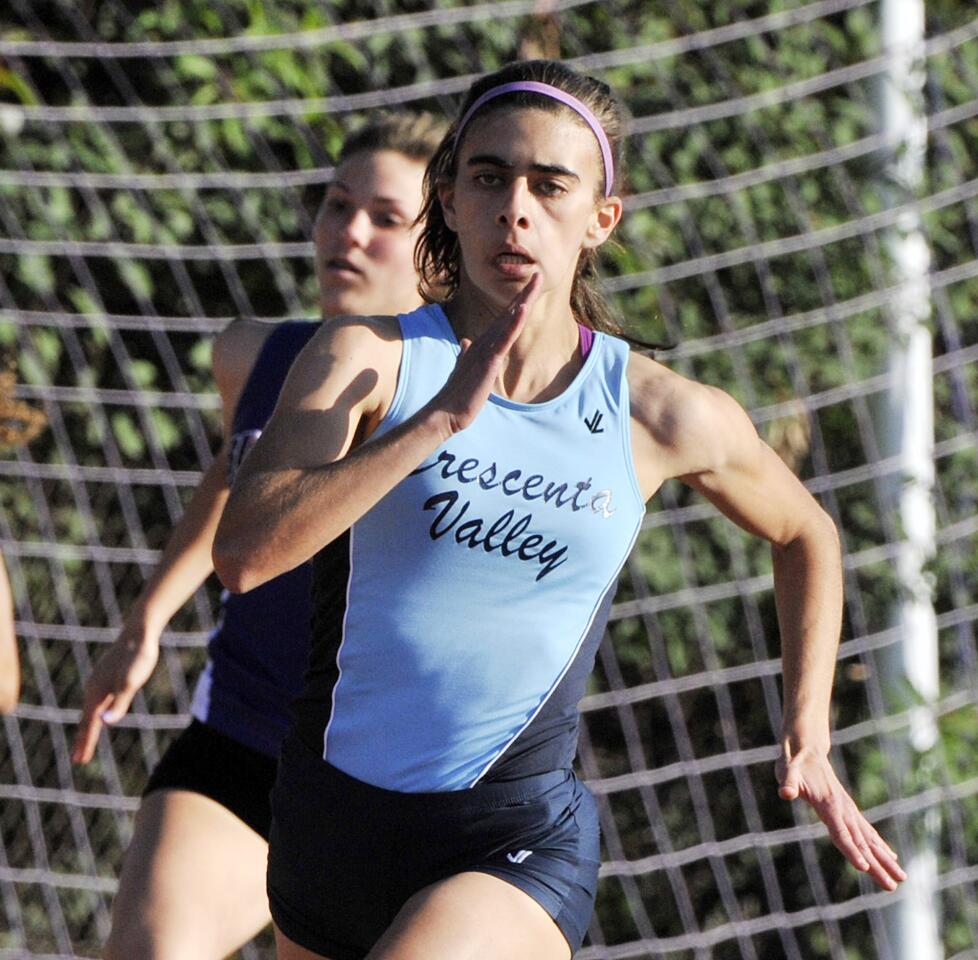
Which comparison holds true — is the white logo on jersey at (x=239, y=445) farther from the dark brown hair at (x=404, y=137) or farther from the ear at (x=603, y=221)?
the ear at (x=603, y=221)

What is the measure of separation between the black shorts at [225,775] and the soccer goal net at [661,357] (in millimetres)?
1942

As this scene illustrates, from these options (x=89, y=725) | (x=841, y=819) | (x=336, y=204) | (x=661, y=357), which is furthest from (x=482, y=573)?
(x=661, y=357)

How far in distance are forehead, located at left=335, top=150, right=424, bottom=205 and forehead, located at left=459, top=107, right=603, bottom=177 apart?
0.95m

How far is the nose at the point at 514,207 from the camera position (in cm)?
235

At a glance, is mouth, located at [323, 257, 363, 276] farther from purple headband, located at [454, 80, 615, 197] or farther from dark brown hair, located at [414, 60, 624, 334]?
purple headband, located at [454, 80, 615, 197]

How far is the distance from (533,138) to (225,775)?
4.63 ft

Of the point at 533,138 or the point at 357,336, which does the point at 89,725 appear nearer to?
the point at 357,336

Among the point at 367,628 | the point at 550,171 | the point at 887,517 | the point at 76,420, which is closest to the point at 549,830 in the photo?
the point at 367,628

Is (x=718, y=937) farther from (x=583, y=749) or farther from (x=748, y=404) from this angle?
(x=748, y=404)

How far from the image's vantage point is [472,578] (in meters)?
2.33

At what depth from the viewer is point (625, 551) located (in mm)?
2477

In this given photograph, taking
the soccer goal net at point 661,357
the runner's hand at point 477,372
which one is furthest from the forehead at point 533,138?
the soccer goal net at point 661,357

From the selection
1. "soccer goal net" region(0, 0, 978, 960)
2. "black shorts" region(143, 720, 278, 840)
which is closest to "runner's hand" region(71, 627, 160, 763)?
"black shorts" region(143, 720, 278, 840)

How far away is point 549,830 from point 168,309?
308cm
